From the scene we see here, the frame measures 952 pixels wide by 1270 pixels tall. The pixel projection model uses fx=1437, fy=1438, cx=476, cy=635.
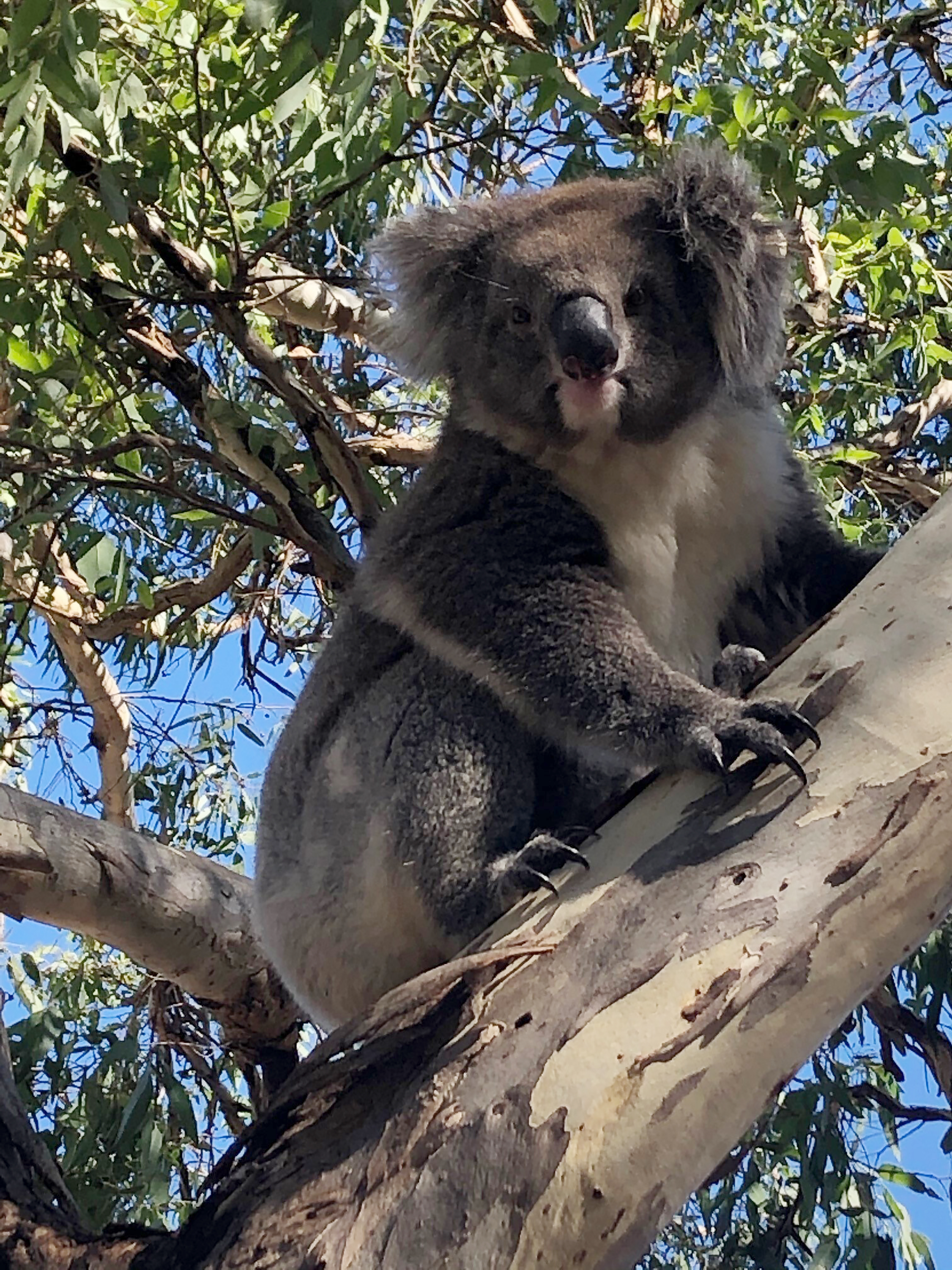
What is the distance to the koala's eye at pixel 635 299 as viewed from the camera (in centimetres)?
240

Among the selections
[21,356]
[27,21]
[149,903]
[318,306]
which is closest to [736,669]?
[149,903]

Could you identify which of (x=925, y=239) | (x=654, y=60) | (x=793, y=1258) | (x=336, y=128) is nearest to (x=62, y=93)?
(x=336, y=128)

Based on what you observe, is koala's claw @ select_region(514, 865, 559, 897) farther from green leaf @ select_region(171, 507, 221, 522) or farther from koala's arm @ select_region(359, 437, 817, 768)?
green leaf @ select_region(171, 507, 221, 522)

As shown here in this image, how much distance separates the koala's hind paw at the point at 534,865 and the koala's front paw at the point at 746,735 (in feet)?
0.62

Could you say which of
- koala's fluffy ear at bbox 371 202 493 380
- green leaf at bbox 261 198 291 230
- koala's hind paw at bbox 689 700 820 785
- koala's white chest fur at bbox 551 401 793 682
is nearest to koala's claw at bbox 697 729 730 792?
koala's hind paw at bbox 689 700 820 785

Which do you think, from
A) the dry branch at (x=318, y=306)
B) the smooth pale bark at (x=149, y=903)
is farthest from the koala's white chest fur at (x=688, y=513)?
the dry branch at (x=318, y=306)

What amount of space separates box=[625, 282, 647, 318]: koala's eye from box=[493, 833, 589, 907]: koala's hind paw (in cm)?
94

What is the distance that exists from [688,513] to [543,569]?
0.33 m

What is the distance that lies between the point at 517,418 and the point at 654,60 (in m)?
1.94

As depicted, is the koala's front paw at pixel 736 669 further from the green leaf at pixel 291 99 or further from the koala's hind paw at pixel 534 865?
the green leaf at pixel 291 99

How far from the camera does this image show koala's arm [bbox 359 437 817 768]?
80.1 inches

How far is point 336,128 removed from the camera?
10.2 feet

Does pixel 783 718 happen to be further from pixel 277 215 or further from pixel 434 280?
pixel 277 215

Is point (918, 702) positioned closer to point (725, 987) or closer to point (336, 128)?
point (725, 987)
